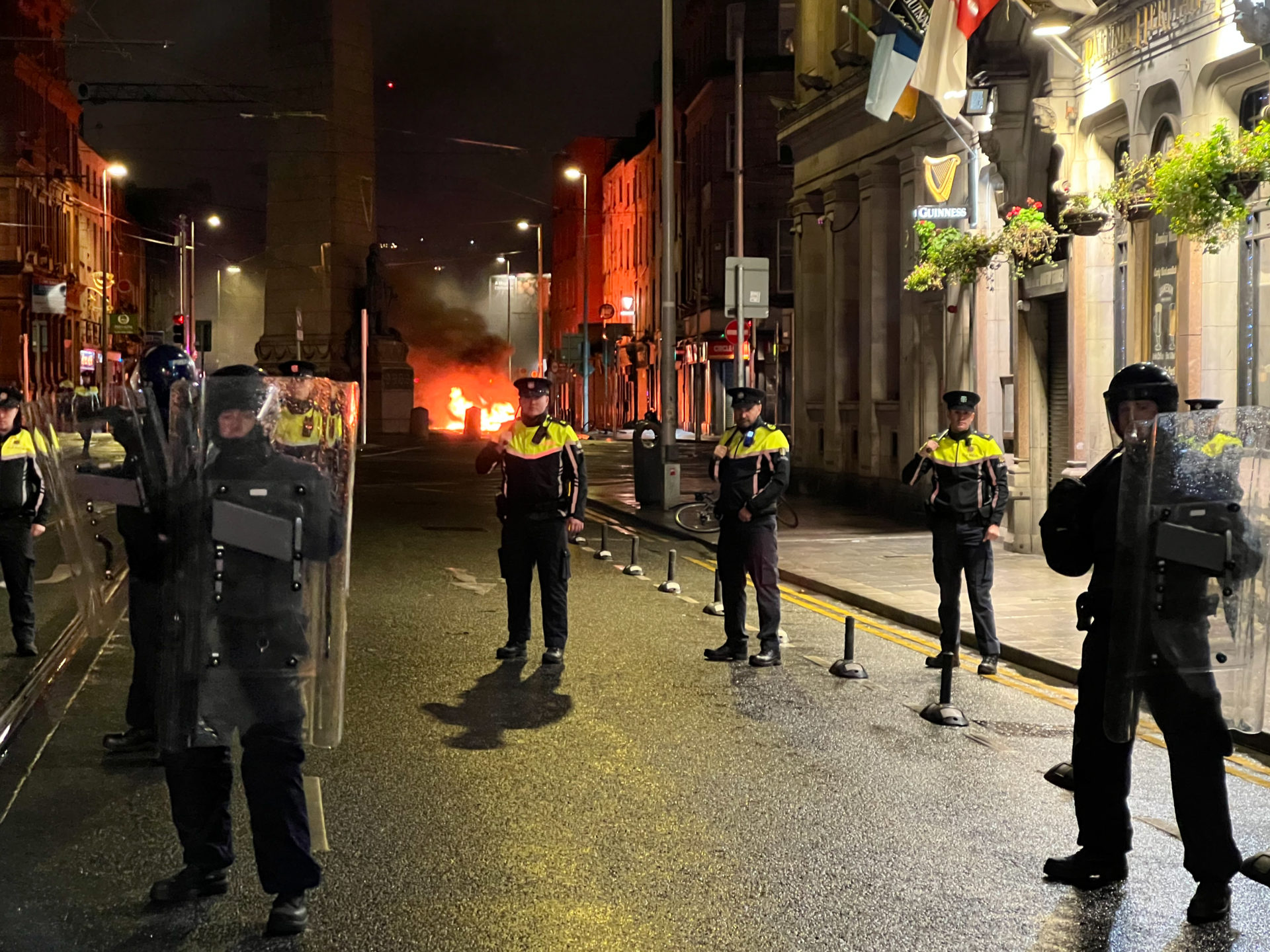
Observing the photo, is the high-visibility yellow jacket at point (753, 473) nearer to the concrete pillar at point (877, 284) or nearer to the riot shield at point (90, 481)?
the riot shield at point (90, 481)

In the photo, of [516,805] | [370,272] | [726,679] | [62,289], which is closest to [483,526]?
[726,679]

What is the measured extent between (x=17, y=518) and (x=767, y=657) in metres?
5.03

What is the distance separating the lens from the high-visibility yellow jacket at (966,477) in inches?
410

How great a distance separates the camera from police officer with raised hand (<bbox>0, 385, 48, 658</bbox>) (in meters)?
10.2

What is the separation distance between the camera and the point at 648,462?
24.3 m

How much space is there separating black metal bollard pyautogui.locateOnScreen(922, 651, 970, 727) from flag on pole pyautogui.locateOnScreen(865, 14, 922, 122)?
1189 cm

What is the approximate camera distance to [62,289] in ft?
217

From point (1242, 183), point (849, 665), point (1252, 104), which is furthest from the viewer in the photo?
point (1252, 104)

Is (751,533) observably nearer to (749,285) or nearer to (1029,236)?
(1029,236)

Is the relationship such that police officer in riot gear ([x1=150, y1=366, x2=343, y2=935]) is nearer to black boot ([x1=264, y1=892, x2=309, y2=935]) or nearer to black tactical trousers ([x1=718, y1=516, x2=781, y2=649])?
black boot ([x1=264, y1=892, x2=309, y2=935])

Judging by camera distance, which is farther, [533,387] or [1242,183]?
[1242,183]

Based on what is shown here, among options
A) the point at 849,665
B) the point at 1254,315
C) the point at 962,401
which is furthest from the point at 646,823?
the point at 1254,315

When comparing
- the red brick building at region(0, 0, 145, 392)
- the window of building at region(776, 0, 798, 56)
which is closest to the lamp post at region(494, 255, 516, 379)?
the red brick building at region(0, 0, 145, 392)

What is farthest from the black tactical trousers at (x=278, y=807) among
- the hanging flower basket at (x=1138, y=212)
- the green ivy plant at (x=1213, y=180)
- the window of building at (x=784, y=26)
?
the window of building at (x=784, y=26)
